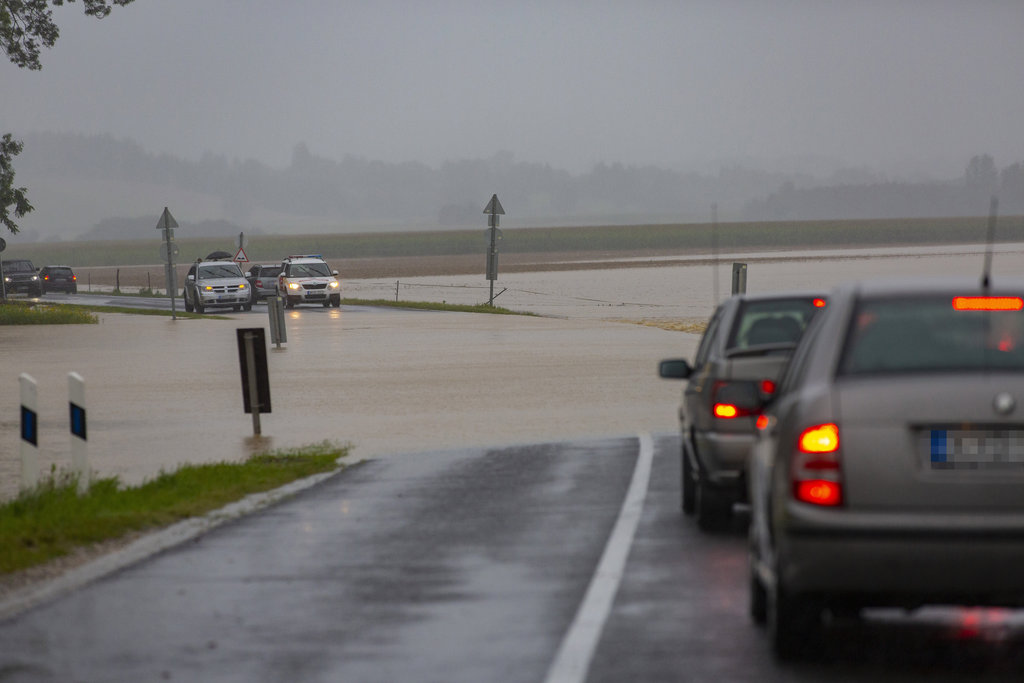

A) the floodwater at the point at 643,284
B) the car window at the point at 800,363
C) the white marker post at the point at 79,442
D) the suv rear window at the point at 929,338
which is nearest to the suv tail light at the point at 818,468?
the suv rear window at the point at 929,338

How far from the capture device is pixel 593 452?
1638cm

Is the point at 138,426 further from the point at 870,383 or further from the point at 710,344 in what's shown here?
the point at 870,383

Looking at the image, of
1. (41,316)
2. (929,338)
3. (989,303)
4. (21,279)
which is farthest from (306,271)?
(929,338)

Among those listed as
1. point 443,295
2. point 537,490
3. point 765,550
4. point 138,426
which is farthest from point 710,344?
point 443,295

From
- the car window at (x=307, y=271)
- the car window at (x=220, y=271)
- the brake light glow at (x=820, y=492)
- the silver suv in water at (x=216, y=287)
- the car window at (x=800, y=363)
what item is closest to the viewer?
the brake light glow at (x=820, y=492)

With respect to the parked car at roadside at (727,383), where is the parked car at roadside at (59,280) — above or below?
below

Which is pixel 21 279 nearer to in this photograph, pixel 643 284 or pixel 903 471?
pixel 643 284

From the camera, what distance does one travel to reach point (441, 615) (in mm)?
8000

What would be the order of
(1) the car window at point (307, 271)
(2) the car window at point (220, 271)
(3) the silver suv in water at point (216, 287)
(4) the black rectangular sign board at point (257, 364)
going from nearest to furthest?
(4) the black rectangular sign board at point (257, 364) → (3) the silver suv in water at point (216, 287) → (2) the car window at point (220, 271) → (1) the car window at point (307, 271)

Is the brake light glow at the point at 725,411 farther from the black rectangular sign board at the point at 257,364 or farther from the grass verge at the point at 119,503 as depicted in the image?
the black rectangular sign board at the point at 257,364

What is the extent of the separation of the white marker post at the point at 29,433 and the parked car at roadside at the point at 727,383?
15.5 ft

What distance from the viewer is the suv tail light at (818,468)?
632 cm

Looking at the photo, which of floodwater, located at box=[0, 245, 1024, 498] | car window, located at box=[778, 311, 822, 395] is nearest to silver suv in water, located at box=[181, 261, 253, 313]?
floodwater, located at box=[0, 245, 1024, 498]

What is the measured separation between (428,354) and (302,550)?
22.8 metres
